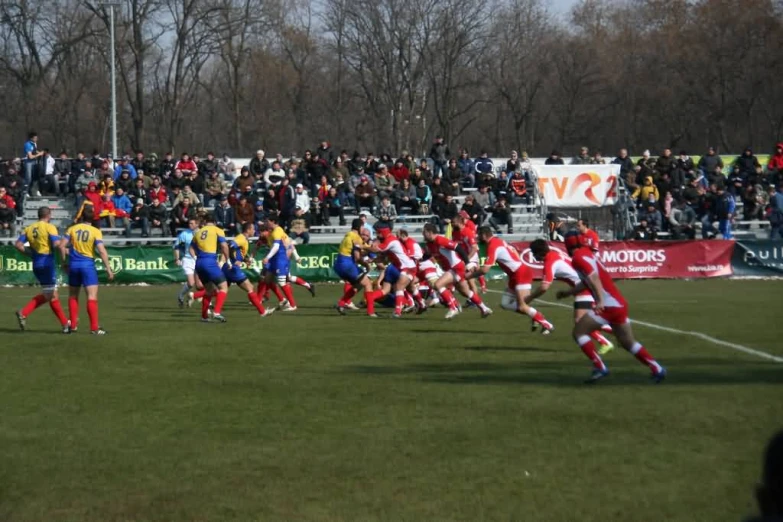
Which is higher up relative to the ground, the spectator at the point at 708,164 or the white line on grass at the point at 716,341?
the spectator at the point at 708,164

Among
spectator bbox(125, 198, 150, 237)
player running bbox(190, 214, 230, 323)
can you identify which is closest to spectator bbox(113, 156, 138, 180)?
spectator bbox(125, 198, 150, 237)

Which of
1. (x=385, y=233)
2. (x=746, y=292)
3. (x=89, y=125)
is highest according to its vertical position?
(x=89, y=125)

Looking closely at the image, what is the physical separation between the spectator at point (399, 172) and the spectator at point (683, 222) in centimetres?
891

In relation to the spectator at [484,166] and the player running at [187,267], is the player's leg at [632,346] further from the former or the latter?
the spectator at [484,166]

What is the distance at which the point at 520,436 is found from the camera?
9.34 meters

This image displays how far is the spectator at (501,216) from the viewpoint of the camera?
121 ft

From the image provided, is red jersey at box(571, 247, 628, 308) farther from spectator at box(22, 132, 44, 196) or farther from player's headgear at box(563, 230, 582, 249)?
spectator at box(22, 132, 44, 196)

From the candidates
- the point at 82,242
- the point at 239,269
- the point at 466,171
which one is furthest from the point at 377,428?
the point at 466,171

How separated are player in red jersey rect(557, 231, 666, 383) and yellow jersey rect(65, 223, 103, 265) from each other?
27.0 feet

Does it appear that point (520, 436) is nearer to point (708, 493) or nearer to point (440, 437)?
point (440, 437)

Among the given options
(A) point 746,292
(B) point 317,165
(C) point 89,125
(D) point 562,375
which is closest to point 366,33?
(C) point 89,125

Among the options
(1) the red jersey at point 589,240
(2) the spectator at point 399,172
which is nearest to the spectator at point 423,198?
(2) the spectator at point 399,172

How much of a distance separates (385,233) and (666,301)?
6.89 meters

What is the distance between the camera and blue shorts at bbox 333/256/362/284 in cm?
2244
